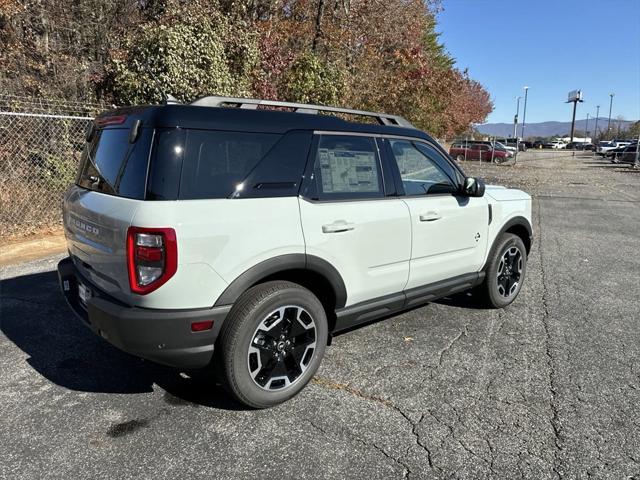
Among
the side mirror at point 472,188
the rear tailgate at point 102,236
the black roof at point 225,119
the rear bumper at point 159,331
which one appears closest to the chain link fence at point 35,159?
the rear tailgate at point 102,236

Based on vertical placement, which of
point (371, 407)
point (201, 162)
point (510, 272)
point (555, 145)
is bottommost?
point (371, 407)

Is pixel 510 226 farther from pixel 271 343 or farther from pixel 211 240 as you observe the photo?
pixel 211 240

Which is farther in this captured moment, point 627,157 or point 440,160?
point 627,157

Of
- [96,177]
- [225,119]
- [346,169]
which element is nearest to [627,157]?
[346,169]

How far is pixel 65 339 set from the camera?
3.97 m

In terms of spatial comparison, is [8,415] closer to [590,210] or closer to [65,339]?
[65,339]

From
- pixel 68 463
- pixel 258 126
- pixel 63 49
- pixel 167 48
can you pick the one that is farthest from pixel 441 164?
pixel 63 49

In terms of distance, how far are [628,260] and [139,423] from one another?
7106 mm

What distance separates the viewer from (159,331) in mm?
2557

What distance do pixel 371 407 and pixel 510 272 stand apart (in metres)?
2.59

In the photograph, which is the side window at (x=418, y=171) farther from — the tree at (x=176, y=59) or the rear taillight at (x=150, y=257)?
the tree at (x=176, y=59)

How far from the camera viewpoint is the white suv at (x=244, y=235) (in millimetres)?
2551

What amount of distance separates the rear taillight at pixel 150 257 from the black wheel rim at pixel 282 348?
673 millimetres

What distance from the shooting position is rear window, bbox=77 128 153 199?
263cm
